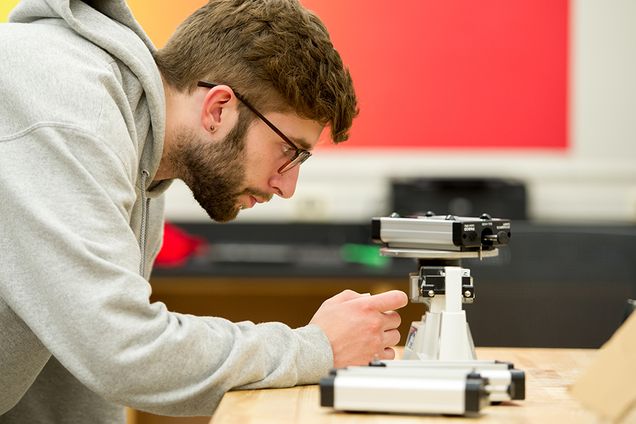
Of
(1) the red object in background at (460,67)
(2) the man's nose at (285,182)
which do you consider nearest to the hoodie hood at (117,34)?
(2) the man's nose at (285,182)

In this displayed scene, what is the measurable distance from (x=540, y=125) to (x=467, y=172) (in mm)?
371

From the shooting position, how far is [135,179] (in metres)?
1.51

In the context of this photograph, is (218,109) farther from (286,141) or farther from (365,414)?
(365,414)

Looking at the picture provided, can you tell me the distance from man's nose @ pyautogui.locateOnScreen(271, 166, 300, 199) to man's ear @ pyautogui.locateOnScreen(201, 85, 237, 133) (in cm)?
13

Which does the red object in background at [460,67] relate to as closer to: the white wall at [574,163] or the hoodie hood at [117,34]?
the white wall at [574,163]

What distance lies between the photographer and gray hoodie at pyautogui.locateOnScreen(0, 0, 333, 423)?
124cm

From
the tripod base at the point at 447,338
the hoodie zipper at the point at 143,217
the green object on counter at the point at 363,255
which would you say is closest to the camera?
the tripod base at the point at 447,338

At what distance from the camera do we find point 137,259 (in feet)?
4.42

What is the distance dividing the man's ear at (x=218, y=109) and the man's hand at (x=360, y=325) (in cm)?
44

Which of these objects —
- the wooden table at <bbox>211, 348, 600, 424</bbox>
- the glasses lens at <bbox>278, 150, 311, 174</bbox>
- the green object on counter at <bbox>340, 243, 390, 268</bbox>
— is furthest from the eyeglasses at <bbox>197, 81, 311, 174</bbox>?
the green object on counter at <bbox>340, 243, 390, 268</bbox>

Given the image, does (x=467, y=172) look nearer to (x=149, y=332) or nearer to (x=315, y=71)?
(x=315, y=71)

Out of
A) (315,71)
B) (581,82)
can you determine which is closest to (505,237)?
(315,71)

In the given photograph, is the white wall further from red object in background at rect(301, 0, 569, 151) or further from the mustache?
the mustache

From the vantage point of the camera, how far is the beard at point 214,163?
1765mm
